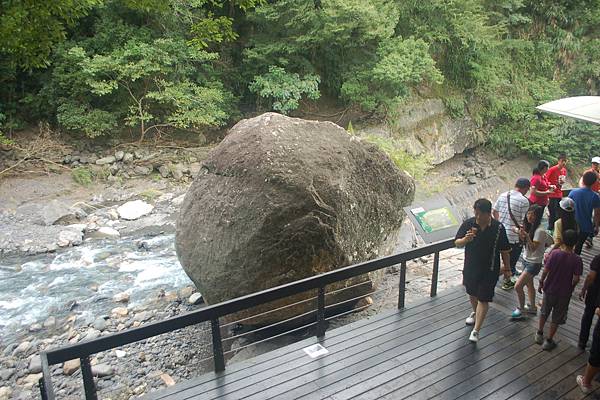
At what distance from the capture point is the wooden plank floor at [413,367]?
3768 mm

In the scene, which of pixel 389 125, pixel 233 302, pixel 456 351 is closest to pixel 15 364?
pixel 233 302

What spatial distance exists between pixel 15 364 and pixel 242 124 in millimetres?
5153

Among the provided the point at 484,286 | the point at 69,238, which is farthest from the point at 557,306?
the point at 69,238

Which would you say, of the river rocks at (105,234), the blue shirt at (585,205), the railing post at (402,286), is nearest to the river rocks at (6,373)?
the river rocks at (105,234)

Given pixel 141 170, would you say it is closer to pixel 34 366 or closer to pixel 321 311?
pixel 34 366

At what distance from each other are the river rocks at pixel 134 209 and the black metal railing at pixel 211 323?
9.29m

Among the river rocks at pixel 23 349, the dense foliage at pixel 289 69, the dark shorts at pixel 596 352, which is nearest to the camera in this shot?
the dark shorts at pixel 596 352

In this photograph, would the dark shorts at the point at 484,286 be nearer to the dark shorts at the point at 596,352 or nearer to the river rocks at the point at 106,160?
the dark shorts at the point at 596,352

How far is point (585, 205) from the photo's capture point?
18.4 ft

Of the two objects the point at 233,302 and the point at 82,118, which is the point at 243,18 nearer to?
the point at 82,118

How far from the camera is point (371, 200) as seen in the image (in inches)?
260

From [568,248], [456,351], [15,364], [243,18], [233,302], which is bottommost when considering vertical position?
[15,364]

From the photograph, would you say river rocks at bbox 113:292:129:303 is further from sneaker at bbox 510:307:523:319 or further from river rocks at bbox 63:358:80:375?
sneaker at bbox 510:307:523:319

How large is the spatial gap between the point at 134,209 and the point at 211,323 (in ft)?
32.1
